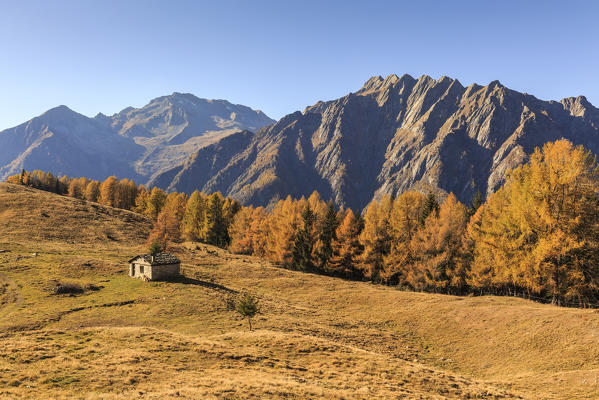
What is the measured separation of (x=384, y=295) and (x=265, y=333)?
100 ft

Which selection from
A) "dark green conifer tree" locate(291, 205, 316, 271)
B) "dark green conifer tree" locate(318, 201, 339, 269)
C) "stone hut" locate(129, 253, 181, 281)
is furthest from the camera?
"dark green conifer tree" locate(291, 205, 316, 271)

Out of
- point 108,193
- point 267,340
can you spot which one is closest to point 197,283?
point 267,340

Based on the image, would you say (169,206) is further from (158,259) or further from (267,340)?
(267,340)

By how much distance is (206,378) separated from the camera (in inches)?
867

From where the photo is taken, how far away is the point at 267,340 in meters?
32.4

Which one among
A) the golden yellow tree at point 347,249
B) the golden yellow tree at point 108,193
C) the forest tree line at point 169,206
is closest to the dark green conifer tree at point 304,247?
the golden yellow tree at point 347,249

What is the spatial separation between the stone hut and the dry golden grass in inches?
81.8

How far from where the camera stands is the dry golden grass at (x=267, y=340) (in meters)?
21.8

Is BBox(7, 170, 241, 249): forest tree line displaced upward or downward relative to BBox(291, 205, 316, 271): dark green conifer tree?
upward

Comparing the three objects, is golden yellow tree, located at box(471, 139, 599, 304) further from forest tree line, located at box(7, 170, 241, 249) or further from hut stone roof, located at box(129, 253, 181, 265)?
forest tree line, located at box(7, 170, 241, 249)

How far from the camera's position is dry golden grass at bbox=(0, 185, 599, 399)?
2183 cm

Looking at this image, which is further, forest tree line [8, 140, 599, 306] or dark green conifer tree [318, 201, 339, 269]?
dark green conifer tree [318, 201, 339, 269]

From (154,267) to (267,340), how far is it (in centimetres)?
3233

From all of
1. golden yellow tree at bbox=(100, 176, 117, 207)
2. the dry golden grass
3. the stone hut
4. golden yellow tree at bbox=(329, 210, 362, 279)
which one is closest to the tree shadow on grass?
the dry golden grass
